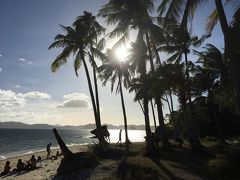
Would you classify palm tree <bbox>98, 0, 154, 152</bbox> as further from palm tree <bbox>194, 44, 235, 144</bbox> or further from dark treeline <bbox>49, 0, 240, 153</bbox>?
palm tree <bbox>194, 44, 235, 144</bbox>

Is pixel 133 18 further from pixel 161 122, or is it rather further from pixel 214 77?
pixel 214 77

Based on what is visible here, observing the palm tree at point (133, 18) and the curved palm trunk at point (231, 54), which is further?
the palm tree at point (133, 18)

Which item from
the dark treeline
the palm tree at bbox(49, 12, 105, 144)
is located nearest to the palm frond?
the dark treeline

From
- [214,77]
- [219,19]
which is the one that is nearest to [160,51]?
[214,77]

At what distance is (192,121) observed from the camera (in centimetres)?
2586

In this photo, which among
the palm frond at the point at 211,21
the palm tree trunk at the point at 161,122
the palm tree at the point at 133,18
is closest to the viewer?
the palm frond at the point at 211,21

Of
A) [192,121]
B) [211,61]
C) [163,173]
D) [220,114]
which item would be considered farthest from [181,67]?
[220,114]

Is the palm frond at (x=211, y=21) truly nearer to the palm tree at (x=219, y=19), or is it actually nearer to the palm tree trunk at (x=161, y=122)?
the palm tree at (x=219, y=19)

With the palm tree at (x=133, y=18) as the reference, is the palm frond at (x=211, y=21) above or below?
below

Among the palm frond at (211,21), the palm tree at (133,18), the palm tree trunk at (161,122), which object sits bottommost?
the palm tree trunk at (161,122)

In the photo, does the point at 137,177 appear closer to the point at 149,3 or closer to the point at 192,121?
the point at 192,121

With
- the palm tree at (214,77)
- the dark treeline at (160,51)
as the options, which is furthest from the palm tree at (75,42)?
the palm tree at (214,77)

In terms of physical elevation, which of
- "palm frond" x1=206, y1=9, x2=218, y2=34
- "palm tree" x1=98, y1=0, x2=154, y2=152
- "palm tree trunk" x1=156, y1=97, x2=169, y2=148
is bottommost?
"palm tree trunk" x1=156, y1=97, x2=169, y2=148

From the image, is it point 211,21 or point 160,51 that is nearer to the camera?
point 211,21
